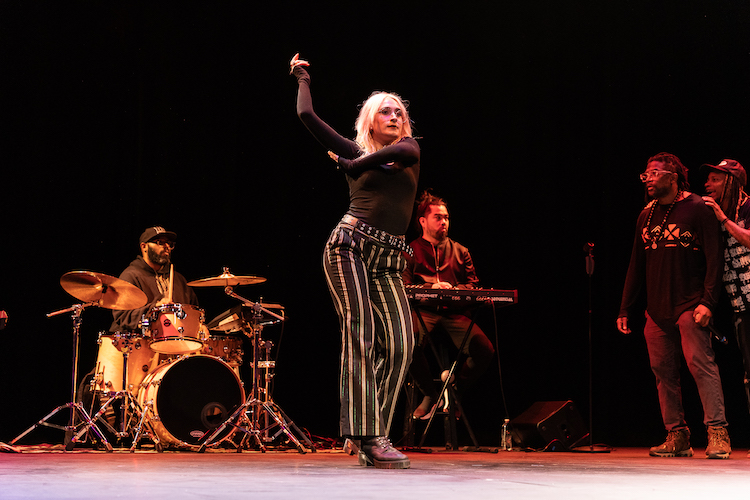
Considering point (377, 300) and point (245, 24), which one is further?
point (245, 24)

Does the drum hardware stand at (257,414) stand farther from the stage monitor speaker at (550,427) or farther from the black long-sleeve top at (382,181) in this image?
the black long-sleeve top at (382,181)

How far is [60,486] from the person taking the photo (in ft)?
8.36

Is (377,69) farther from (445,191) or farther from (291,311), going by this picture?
(291,311)

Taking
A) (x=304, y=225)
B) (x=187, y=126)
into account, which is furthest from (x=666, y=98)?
(x=187, y=126)

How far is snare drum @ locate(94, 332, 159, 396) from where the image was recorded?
5496 millimetres

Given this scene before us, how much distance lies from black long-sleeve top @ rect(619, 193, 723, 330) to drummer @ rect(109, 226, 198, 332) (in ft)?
10.4

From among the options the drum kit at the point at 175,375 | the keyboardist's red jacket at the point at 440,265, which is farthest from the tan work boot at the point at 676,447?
the drum kit at the point at 175,375

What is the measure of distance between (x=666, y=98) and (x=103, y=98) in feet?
13.7

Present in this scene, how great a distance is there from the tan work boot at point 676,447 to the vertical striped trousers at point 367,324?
Result: 2.05m

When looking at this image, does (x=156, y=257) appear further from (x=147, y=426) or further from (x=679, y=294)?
(x=679, y=294)

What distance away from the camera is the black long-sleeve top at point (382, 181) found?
10.6ft

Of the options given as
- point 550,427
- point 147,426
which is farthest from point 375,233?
point 147,426

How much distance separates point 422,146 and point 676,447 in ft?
9.62

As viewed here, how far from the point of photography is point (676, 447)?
4.67m
